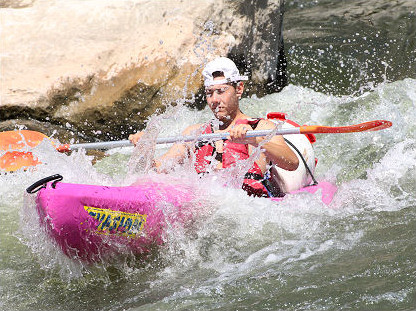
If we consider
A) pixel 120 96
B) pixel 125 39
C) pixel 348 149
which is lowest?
pixel 348 149

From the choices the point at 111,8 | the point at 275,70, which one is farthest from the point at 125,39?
the point at 275,70

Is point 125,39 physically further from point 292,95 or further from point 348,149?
point 348,149

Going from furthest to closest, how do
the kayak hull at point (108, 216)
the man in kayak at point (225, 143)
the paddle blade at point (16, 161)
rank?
the paddle blade at point (16, 161) < the man in kayak at point (225, 143) < the kayak hull at point (108, 216)

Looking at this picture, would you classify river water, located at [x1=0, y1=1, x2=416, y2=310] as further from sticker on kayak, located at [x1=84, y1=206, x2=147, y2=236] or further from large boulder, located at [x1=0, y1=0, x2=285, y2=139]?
large boulder, located at [x1=0, y1=0, x2=285, y2=139]

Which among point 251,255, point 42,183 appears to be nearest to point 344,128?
point 251,255

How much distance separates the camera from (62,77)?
6535mm

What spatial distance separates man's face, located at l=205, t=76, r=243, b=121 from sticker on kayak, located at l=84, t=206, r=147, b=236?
39.5 inches

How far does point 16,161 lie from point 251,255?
2.00 m

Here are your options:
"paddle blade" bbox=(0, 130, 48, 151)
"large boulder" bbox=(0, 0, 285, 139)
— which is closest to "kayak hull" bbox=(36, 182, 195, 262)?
"paddle blade" bbox=(0, 130, 48, 151)

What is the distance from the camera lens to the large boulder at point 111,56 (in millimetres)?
6477

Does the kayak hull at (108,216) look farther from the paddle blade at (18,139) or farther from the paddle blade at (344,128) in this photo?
the paddle blade at (18,139)

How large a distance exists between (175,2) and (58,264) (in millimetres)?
3850

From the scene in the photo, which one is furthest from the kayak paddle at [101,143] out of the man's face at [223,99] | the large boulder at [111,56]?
the large boulder at [111,56]

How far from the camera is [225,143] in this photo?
4203 mm
